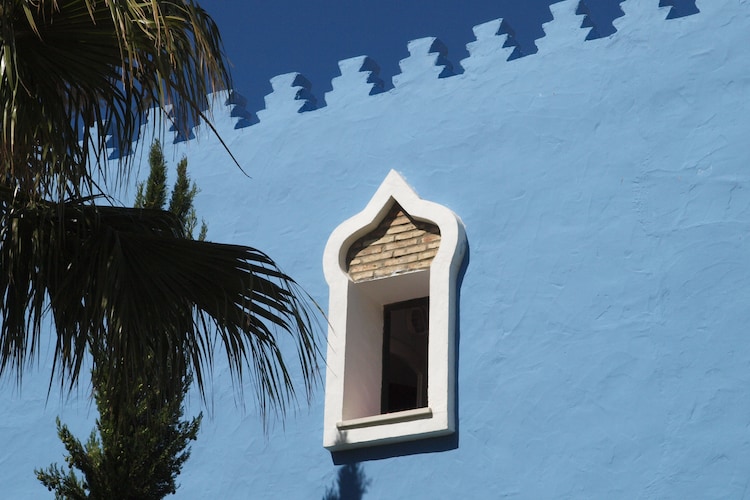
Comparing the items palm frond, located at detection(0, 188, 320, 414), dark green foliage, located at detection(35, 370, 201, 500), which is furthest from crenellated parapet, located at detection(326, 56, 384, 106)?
palm frond, located at detection(0, 188, 320, 414)

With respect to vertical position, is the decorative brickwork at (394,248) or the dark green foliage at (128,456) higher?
the decorative brickwork at (394,248)

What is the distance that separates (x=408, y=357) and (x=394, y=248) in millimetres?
2862

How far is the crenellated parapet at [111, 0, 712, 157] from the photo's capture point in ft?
31.6

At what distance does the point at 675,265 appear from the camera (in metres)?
8.77

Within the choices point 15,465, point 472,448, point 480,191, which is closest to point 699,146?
point 480,191

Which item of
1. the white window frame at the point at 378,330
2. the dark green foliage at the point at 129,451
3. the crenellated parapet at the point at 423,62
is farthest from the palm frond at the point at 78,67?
the crenellated parapet at the point at 423,62

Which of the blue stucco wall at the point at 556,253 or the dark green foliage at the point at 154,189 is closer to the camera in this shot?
the blue stucco wall at the point at 556,253

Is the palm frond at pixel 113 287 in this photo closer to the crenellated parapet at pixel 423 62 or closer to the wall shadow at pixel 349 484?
the wall shadow at pixel 349 484

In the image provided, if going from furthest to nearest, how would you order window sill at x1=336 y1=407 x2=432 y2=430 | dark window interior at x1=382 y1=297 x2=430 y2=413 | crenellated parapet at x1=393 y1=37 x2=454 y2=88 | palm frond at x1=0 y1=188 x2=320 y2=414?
dark window interior at x1=382 y1=297 x2=430 y2=413
crenellated parapet at x1=393 y1=37 x2=454 y2=88
window sill at x1=336 y1=407 x2=432 y2=430
palm frond at x1=0 y1=188 x2=320 y2=414

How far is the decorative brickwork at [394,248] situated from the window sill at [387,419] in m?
1.04

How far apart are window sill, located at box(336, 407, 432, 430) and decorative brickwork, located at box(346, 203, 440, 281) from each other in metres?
1.04

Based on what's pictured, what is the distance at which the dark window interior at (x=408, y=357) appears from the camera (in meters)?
11.9

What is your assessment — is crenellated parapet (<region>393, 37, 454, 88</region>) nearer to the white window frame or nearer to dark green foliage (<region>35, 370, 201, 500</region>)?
the white window frame

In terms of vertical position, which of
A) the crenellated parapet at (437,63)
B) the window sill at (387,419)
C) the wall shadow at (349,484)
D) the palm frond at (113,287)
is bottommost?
the wall shadow at (349,484)
